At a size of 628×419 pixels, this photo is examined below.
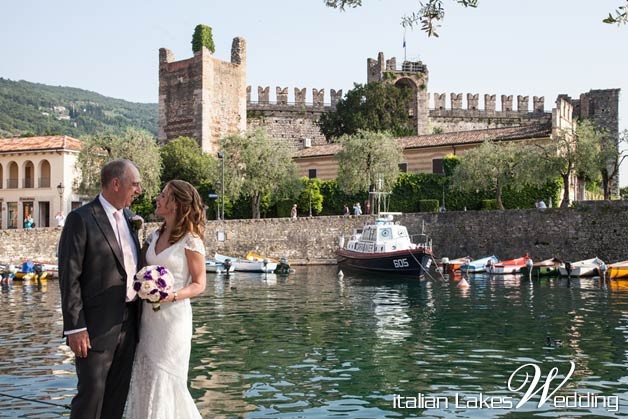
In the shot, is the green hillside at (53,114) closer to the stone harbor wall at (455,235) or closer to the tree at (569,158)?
the stone harbor wall at (455,235)

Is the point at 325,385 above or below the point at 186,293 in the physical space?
below

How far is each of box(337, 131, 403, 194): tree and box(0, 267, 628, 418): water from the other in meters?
22.8

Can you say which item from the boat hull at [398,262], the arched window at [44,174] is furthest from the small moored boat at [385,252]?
the arched window at [44,174]

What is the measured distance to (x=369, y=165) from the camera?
1933 inches

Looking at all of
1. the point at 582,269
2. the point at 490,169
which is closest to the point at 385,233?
the point at 582,269

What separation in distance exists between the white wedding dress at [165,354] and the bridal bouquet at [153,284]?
0.19 m

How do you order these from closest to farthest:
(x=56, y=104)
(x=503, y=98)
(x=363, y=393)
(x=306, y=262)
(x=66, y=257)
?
(x=66, y=257)
(x=363, y=393)
(x=306, y=262)
(x=503, y=98)
(x=56, y=104)

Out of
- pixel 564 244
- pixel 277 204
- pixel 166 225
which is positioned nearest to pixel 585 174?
pixel 564 244

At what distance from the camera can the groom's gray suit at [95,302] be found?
18.4 ft

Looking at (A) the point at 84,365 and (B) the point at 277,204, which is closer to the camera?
(A) the point at 84,365

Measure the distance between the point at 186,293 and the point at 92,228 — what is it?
818 millimetres

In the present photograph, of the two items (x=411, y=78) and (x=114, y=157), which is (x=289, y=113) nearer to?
(x=411, y=78)

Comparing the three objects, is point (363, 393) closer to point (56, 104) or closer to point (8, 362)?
point (8, 362)

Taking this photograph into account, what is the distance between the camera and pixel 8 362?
13.0 metres
